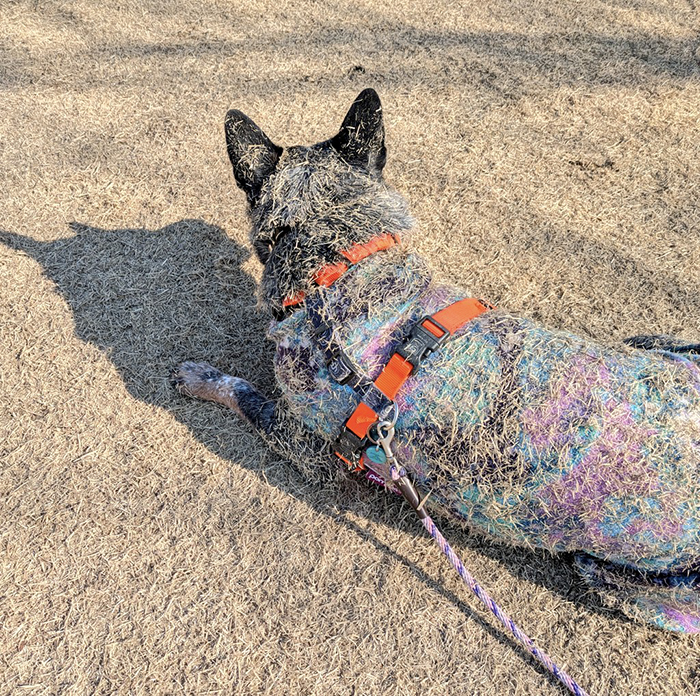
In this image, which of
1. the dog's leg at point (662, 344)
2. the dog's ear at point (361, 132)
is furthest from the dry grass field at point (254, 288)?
the dog's ear at point (361, 132)

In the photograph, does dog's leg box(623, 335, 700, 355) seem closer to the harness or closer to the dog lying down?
→ the dog lying down

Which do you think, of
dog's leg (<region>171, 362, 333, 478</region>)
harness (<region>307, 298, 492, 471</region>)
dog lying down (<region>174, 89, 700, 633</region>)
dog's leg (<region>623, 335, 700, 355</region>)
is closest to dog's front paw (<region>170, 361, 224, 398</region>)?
dog's leg (<region>171, 362, 333, 478</region>)

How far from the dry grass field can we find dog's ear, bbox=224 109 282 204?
1085mm

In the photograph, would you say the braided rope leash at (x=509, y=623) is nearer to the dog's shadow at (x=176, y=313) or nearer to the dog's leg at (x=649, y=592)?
the dog's leg at (x=649, y=592)

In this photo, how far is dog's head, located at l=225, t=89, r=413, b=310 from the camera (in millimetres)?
2545

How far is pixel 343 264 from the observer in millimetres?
2492

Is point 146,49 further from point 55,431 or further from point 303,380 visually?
point 303,380

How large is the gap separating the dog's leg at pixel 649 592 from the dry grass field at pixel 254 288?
156mm

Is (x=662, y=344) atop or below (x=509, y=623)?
atop

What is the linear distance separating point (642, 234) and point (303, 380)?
2.78 m

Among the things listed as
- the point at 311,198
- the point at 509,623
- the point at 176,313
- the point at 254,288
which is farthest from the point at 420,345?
the point at 176,313

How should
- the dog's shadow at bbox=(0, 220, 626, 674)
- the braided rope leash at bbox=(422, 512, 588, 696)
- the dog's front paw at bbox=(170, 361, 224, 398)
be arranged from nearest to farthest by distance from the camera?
the braided rope leash at bbox=(422, 512, 588, 696) → the dog's shadow at bbox=(0, 220, 626, 674) → the dog's front paw at bbox=(170, 361, 224, 398)

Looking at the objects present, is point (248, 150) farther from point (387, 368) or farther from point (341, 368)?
point (387, 368)

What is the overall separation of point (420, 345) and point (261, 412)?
1.15m
